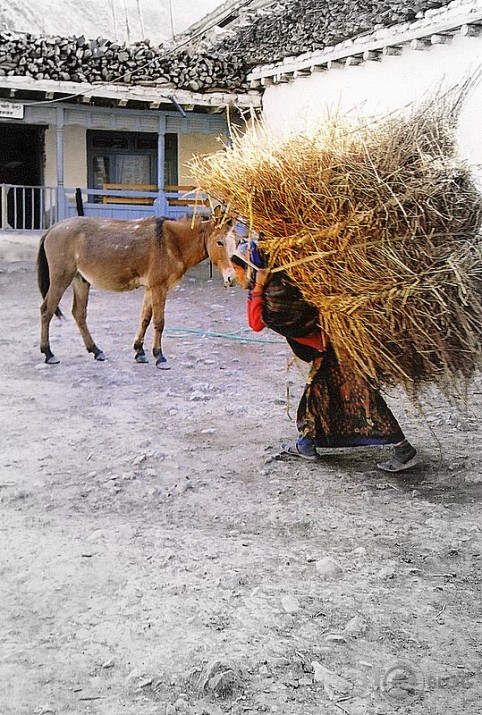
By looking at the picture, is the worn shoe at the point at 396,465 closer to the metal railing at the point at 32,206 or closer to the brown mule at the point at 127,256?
the brown mule at the point at 127,256

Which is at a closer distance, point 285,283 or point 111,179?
point 285,283

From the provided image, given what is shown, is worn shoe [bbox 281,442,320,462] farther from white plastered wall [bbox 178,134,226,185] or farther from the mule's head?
Answer: white plastered wall [bbox 178,134,226,185]

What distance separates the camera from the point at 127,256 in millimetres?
6855

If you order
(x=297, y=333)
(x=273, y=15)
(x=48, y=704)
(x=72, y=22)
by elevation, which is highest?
(x=72, y=22)

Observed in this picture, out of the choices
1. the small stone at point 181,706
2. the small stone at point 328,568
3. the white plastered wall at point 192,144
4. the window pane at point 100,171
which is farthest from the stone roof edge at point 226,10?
the small stone at point 181,706

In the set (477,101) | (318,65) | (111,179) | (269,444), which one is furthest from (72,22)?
(269,444)

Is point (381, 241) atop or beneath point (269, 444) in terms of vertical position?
atop

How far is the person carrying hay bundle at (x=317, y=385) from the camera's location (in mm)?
3848

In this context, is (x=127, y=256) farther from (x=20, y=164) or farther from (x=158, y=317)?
(x=20, y=164)

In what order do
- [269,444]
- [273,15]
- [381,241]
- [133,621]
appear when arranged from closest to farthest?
[133,621]
[381,241]
[269,444]
[273,15]

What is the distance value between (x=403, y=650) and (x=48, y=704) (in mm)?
1192

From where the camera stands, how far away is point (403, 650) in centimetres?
264

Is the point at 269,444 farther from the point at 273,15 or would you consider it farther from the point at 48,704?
the point at 273,15

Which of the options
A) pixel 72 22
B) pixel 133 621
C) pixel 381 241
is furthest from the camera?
pixel 72 22
